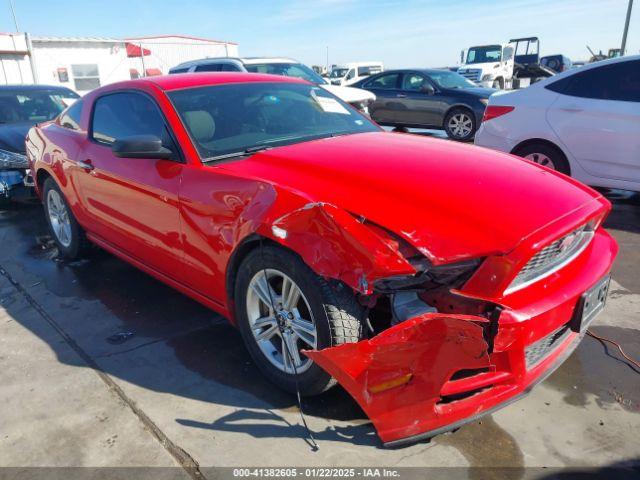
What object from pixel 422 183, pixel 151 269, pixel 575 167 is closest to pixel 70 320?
pixel 151 269

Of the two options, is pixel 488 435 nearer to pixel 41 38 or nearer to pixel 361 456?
pixel 361 456

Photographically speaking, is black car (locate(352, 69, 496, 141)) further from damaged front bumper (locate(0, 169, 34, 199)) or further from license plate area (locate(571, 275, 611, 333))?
license plate area (locate(571, 275, 611, 333))

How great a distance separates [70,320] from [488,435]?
289 centimetres

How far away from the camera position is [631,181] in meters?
5.29

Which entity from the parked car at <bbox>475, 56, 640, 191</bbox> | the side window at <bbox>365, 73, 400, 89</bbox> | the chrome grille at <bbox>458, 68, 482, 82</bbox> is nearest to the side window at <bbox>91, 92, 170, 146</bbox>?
the parked car at <bbox>475, 56, 640, 191</bbox>

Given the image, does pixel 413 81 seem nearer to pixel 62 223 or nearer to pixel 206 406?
pixel 62 223

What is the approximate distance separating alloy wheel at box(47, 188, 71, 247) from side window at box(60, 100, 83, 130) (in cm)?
66

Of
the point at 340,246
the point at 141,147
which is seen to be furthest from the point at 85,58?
the point at 340,246

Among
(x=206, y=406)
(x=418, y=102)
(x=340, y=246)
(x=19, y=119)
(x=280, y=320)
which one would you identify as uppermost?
(x=340, y=246)

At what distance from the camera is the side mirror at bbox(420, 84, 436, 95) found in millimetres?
11328

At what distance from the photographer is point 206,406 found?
269 centimetres

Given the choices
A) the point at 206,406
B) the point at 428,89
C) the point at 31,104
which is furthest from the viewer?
the point at 428,89

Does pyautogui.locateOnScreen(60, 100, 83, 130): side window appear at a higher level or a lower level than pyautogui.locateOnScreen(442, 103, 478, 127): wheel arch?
higher

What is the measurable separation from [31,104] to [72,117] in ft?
14.0
